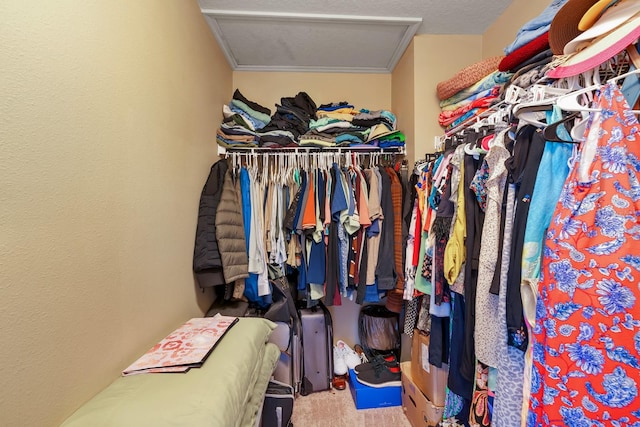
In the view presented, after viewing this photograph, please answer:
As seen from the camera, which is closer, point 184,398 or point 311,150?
point 184,398

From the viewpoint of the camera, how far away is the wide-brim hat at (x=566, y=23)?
2.89 ft

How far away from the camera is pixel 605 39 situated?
793mm

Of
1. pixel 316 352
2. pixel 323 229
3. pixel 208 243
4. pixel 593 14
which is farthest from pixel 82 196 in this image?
pixel 316 352

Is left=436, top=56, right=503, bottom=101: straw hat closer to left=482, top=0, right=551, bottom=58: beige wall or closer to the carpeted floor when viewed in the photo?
left=482, top=0, right=551, bottom=58: beige wall

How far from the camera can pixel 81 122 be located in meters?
0.73

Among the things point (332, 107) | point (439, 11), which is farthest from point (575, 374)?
point (332, 107)

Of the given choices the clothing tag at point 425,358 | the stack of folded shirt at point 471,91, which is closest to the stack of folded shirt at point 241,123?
the stack of folded shirt at point 471,91

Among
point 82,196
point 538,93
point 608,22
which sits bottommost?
point 82,196

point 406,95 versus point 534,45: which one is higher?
point 406,95

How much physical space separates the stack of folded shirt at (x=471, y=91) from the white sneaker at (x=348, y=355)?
1874 millimetres

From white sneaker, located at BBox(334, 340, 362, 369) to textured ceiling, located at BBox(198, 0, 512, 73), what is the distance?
7.72 feet

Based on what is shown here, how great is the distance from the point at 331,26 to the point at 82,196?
1.71m

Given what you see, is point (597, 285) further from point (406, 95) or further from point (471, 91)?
point (406, 95)

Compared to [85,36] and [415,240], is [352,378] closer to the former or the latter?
[415,240]
